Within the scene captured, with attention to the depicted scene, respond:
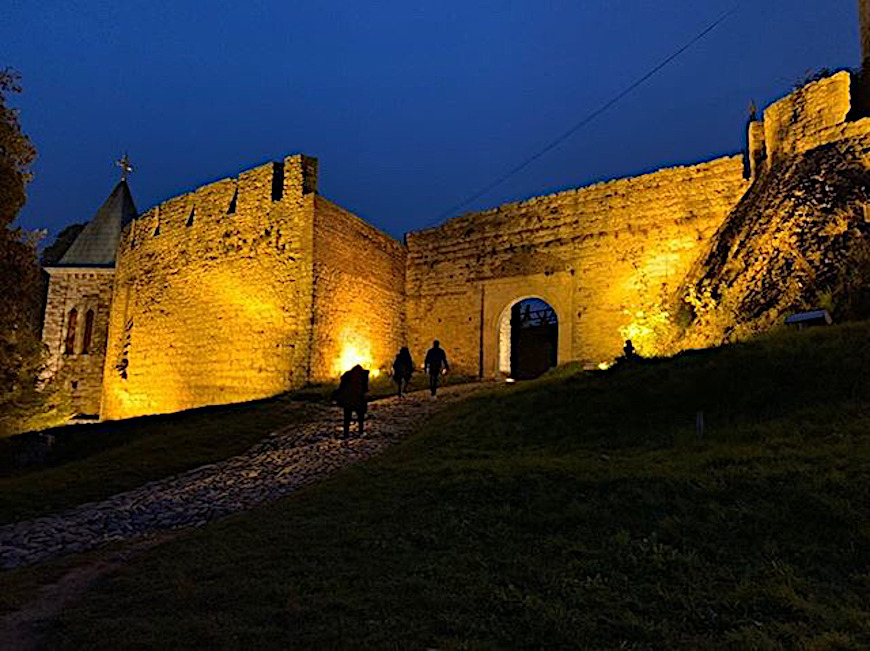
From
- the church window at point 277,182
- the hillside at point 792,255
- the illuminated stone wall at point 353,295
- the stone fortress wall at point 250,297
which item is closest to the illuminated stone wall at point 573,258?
the illuminated stone wall at point 353,295

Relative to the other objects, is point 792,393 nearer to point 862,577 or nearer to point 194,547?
point 862,577

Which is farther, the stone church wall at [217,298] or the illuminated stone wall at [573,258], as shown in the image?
the stone church wall at [217,298]

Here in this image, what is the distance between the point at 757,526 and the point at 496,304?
1498cm

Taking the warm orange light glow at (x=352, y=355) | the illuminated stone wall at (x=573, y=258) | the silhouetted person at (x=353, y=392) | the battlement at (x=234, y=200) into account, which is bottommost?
the silhouetted person at (x=353, y=392)

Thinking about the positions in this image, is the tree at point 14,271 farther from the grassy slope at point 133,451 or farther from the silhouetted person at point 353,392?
the silhouetted person at point 353,392

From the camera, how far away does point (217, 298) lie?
758 inches

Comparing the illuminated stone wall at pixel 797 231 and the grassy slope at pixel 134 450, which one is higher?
the illuminated stone wall at pixel 797 231

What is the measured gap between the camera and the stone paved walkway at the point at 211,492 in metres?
6.67

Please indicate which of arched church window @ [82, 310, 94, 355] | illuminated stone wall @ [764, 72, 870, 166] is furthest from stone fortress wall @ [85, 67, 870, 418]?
arched church window @ [82, 310, 94, 355]

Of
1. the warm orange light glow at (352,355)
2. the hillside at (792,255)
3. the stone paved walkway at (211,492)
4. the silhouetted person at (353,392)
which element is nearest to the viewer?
the stone paved walkway at (211,492)

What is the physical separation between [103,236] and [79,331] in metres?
4.66

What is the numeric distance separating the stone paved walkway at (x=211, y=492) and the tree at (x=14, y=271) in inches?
241

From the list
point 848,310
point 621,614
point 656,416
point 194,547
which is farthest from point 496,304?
point 621,614

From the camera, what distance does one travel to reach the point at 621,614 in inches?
138
